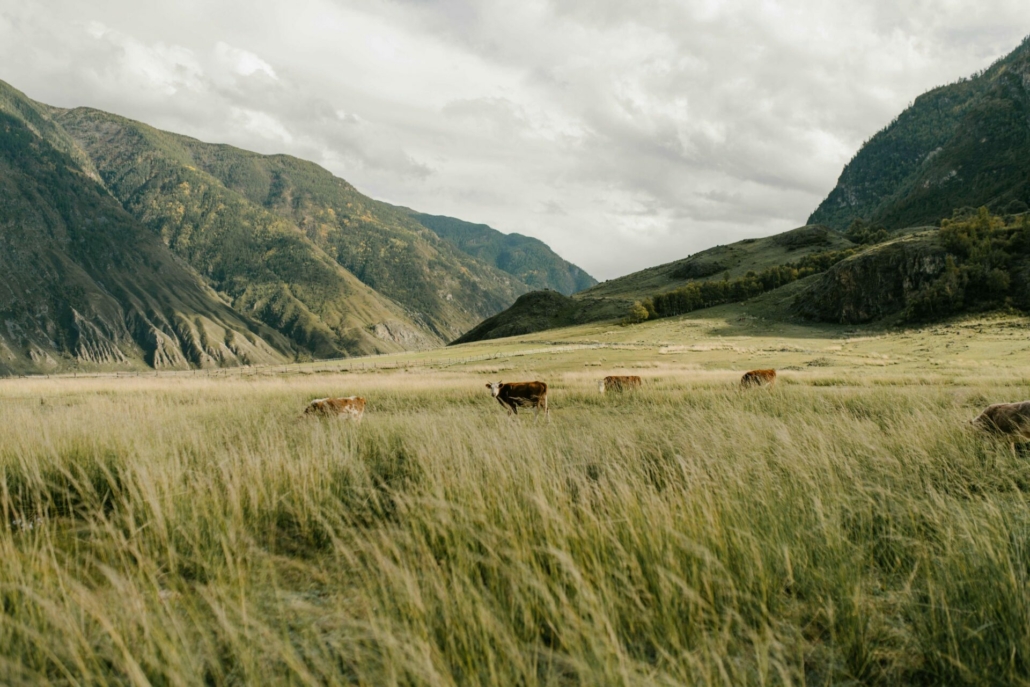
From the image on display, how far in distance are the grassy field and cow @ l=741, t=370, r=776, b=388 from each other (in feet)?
38.7

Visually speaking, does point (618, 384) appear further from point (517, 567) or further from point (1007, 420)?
point (517, 567)

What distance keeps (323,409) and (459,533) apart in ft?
32.9

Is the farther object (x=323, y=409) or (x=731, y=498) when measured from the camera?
(x=323, y=409)

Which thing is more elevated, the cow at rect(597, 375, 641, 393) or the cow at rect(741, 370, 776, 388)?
the cow at rect(597, 375, 641, 393)

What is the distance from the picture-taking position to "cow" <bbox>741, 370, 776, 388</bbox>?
61.5 feet

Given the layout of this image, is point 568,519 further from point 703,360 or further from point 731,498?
point 703,360

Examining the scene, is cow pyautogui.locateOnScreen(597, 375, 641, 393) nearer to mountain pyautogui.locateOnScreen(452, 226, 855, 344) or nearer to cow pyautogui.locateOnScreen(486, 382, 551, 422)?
cow pyautogui.locateOnScreen(486, 382, 551, 422)

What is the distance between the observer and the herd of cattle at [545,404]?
24.1 ft

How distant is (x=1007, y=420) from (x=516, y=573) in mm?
8126

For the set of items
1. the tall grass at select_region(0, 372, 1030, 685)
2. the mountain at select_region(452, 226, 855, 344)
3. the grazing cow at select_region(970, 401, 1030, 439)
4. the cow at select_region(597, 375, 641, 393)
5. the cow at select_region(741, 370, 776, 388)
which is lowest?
the cow at select_region(741, 370, 776, 388)

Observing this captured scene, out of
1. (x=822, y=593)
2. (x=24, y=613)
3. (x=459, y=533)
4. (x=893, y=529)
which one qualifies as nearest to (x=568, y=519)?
(x=459, y=533)

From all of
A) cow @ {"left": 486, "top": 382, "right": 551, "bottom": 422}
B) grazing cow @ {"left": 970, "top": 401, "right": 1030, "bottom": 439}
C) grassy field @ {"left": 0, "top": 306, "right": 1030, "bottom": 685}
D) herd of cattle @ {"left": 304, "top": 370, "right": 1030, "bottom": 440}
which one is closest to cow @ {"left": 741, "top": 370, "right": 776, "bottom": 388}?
herd of cattle @ {"left": 304, "top": 370, "right": 1030, "bottom": 440}

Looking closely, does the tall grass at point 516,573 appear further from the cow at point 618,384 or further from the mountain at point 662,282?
the mountain at point 662,282

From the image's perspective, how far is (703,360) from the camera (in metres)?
40.5
